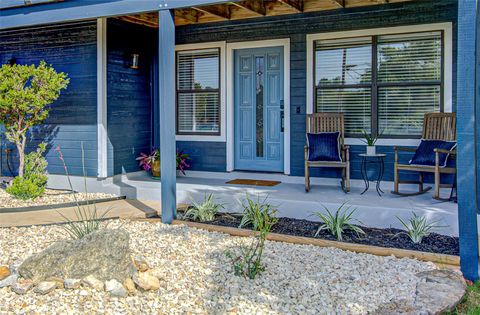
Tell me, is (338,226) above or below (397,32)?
below

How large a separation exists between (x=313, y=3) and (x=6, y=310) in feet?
16.6

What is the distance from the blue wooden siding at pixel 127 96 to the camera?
6.58 metres

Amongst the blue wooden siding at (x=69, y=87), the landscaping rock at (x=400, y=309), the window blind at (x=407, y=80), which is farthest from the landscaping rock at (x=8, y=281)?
the window blind at (x=407, y=80)

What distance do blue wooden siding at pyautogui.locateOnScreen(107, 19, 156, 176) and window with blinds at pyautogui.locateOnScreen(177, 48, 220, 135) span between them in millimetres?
516

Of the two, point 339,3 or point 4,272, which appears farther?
point 339,3

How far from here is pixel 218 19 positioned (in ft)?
22.2

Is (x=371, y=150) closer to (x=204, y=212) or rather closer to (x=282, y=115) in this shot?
(x=282, y=115)

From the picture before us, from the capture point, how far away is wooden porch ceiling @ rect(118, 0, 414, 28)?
5.90 metres

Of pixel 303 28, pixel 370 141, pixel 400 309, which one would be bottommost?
pixel 400 309

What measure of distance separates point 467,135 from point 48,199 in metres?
5.05

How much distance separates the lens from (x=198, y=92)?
7188mm

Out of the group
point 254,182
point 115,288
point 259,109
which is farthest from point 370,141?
point 115,288

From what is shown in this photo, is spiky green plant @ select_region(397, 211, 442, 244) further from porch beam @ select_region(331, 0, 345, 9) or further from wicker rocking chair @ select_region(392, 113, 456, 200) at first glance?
porch beam @ select_region(331, 0, 345, 9)

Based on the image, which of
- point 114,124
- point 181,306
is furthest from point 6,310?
point 114,124
